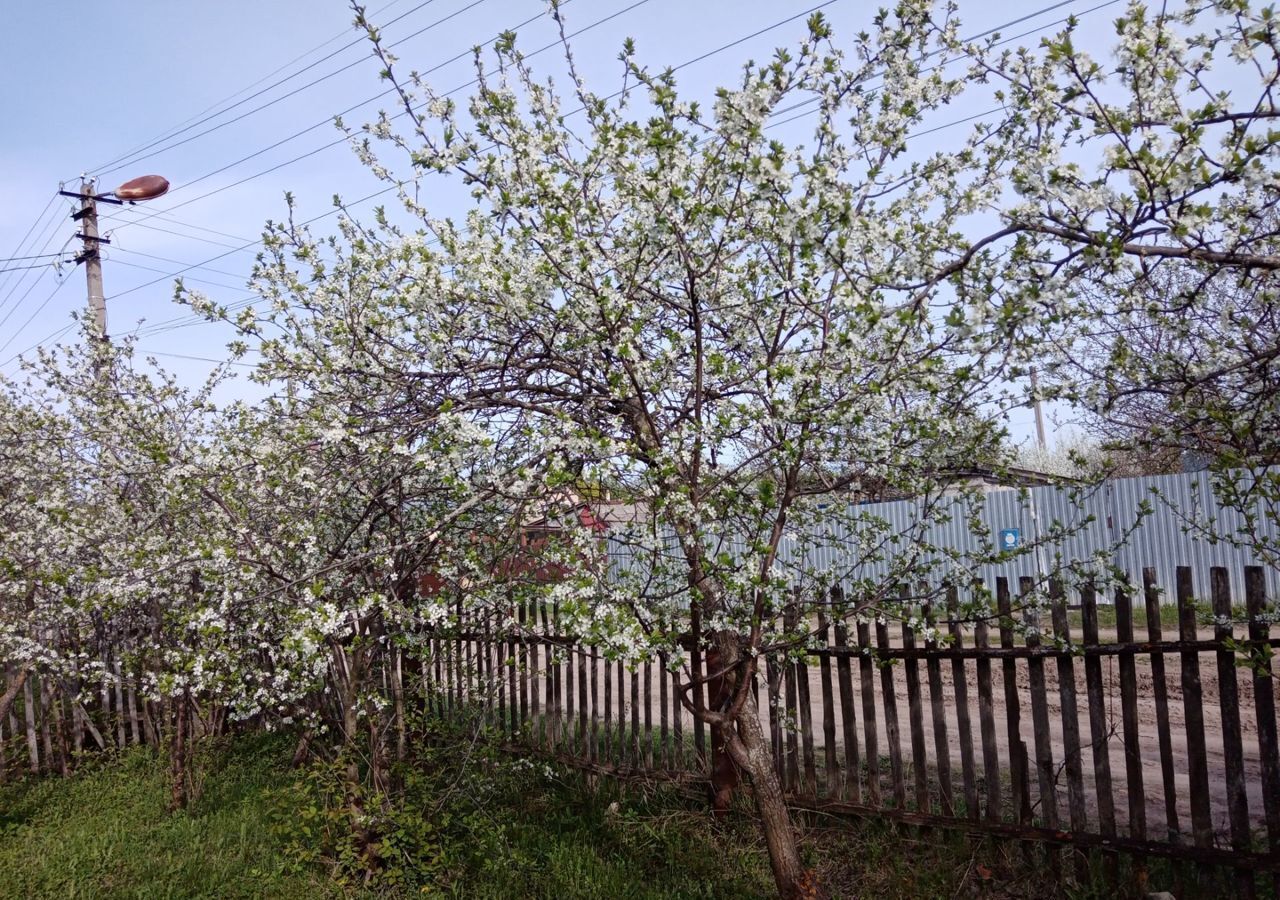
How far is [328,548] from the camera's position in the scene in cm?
572

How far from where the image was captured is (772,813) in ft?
14.8

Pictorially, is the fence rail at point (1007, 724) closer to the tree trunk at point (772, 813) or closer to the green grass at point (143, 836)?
the tree trunk at point (772, 813)

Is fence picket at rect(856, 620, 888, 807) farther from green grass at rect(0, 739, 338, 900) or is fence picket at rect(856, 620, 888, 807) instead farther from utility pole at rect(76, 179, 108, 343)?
utility pole at rect(76, 179, 108, 343)

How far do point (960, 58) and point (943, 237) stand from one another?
103 centimetres

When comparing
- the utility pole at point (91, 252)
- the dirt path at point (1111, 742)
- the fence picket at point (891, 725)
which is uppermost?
the utility pole at point (91, 252)

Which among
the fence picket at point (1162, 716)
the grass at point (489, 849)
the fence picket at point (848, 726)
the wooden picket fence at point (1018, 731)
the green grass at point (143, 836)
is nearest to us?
the wooden picket fence at point (1018, 731)

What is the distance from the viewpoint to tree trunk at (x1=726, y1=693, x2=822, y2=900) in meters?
4.50

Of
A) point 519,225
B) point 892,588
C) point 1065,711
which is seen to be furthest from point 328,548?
point 1065,711

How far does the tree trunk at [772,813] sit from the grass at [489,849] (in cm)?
52

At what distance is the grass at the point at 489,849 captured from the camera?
5.05 m

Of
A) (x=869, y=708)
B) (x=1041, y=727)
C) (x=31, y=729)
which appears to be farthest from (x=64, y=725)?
(x=1041, y=727)

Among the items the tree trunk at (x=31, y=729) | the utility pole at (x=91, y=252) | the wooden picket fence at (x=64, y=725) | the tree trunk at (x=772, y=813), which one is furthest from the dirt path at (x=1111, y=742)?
the utility pole at (x=91, y=252)

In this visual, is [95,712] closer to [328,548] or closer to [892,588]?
[328,548]

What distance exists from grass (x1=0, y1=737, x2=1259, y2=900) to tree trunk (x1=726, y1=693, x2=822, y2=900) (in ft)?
1.72
